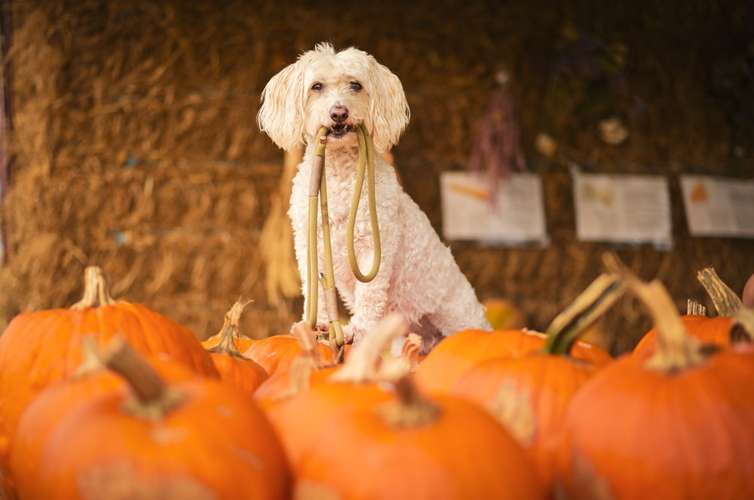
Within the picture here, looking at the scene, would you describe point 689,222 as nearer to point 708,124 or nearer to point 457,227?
point 708,124

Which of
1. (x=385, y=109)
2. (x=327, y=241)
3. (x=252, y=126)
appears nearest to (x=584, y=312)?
(x=327, y=241)

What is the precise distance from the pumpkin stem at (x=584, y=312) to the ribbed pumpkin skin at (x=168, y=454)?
42 centimetres

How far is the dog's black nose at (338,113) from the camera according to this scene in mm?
2580

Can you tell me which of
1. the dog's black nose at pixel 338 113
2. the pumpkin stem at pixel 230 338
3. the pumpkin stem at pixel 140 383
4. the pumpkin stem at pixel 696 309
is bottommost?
the pumpkin stem at pixel 230 338

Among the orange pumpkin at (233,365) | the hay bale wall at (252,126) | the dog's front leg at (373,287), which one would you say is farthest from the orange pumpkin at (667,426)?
the hay bale wall at (252,126)

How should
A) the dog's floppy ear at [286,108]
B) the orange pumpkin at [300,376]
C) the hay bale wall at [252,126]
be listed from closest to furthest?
the orange pumpkin at [300,376] → the dog's floppy ear at [286,108] → the hay bale wall at [252,126]

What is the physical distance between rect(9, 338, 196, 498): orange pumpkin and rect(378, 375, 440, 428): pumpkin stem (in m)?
0.28

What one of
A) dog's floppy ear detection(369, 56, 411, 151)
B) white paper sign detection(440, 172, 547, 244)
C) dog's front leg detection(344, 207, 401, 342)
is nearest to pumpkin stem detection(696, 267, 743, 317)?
dog's front leg detection(344, 207, 401, 342)

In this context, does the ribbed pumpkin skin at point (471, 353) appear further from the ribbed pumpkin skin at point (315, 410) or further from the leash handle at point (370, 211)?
the leash handle at point (370, 211)

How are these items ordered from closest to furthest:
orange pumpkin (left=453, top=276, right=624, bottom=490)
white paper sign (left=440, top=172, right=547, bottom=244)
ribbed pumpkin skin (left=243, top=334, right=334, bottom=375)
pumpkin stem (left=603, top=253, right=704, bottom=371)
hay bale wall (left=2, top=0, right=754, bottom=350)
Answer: pumpkin stem (left=603, top=253, right=704, bottom=371)
orange pumpkin (left=453, top=276, right=624, bottom=490)
ribbed pumpkin skin (left=243, top=334, right=334, bottom=375)
hay bale wall (left=2, top=0, right=754, bottom=350)
white paper sign (left=440, top=172, right=547, bottom=244)

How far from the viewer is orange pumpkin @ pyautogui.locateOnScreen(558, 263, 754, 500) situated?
985 millimetres

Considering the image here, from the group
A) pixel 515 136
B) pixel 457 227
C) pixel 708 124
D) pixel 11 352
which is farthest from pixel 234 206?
pixel 11 352

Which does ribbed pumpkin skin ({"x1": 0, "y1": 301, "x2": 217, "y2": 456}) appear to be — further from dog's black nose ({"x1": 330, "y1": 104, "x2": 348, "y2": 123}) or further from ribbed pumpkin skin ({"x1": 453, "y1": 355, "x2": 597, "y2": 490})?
dog's black nose ({"x1": 330, "y1": 104, "x2": 348, "y2": 123})

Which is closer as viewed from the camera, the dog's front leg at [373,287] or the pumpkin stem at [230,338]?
the pumpkin stem at [230,338]
